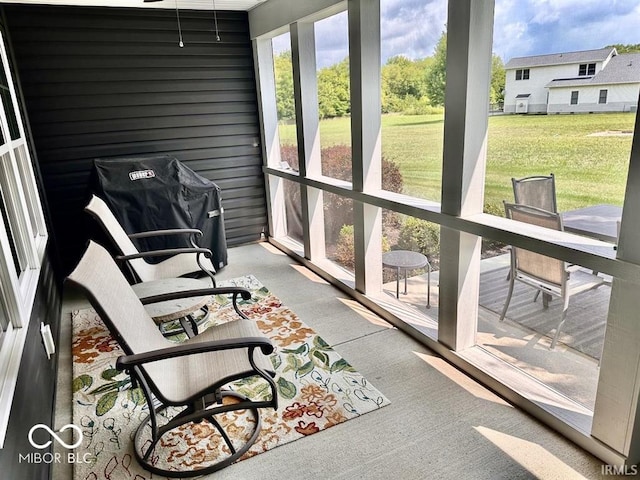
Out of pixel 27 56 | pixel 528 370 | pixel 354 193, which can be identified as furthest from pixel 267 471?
pixel 27 56

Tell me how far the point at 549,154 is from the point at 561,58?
0.44 meters

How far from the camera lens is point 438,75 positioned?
267 cm

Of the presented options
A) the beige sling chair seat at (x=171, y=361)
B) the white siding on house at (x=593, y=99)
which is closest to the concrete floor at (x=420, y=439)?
the beige sling chair seat at (x=171, y=361)

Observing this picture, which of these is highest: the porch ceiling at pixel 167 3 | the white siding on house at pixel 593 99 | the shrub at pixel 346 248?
the porch ceiling at pixel 167 3

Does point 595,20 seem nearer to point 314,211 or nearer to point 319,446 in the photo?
point 319,446

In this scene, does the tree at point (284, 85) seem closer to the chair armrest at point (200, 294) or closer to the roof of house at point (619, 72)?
the chair armrest at point (200, 294)

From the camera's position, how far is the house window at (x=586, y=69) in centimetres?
195

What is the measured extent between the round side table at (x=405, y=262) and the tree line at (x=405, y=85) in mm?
1014

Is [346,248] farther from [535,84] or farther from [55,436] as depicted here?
[55,436]

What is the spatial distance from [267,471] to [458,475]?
841mm

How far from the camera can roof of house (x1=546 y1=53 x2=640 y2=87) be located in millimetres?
1753

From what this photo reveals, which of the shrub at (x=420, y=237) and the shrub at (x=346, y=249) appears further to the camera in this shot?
the shrub at (x=346, y=249)

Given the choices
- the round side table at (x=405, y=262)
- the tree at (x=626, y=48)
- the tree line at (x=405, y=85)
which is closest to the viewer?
the tree at (x=626, y=48)

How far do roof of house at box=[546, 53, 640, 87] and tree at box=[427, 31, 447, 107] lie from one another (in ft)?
2.63
